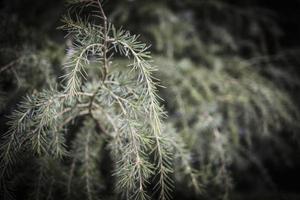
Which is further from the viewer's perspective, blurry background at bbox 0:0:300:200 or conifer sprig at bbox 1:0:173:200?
blurry background at bbox 0:0:300:200

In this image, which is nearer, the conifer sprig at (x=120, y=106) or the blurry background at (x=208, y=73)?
the conifer sprig at (x=120, y=106)

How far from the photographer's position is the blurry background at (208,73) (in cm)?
101

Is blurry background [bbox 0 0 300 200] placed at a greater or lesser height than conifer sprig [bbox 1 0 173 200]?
greater

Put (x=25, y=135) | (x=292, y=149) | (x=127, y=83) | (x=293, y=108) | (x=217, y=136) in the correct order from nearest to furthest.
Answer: (x=25, y=135), (x=127, y=83), (x=217, y=136), (x=293, y=108), (x=292, y=149)

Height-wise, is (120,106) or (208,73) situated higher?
(208,73)

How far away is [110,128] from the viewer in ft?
3.01

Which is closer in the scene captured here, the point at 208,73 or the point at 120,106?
the point at 120,106

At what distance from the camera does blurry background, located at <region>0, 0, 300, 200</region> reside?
1010 mm

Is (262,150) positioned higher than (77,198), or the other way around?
(262,150)

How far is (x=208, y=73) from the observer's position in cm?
140

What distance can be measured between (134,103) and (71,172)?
1.31ft

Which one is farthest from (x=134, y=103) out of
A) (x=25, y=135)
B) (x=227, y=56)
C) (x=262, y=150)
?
(x=262, y=150)

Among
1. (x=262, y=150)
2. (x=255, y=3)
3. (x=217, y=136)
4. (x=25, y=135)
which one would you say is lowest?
(x=25, y=135)

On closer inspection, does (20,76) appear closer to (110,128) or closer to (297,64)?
(110,128)
